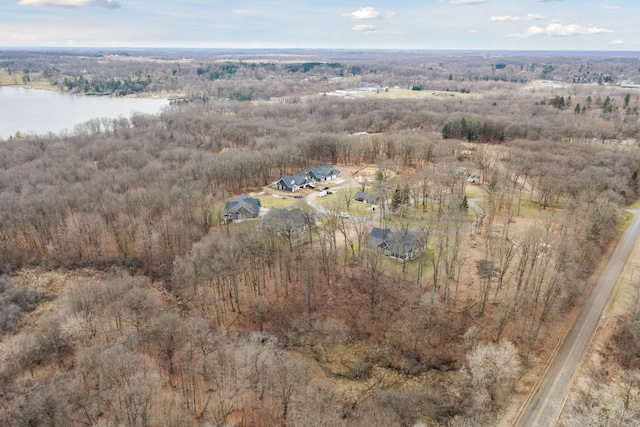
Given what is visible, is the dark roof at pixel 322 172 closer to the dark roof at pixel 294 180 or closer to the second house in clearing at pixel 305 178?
the second house in clearing at pixel 305 178

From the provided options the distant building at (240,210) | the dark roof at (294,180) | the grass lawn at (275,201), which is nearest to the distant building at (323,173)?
the dark roof at (294,180)

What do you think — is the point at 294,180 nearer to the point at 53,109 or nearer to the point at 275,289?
the point at 275,289

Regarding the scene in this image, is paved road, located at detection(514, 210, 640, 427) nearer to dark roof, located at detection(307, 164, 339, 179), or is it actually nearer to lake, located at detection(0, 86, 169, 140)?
dark roof, located at detection(307, 164, 339, 179)

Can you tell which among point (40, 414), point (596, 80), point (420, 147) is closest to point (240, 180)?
point (420, 147)

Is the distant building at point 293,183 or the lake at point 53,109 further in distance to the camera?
the lake at point 53,109

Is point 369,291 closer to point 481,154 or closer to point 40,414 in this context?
point 40,414
